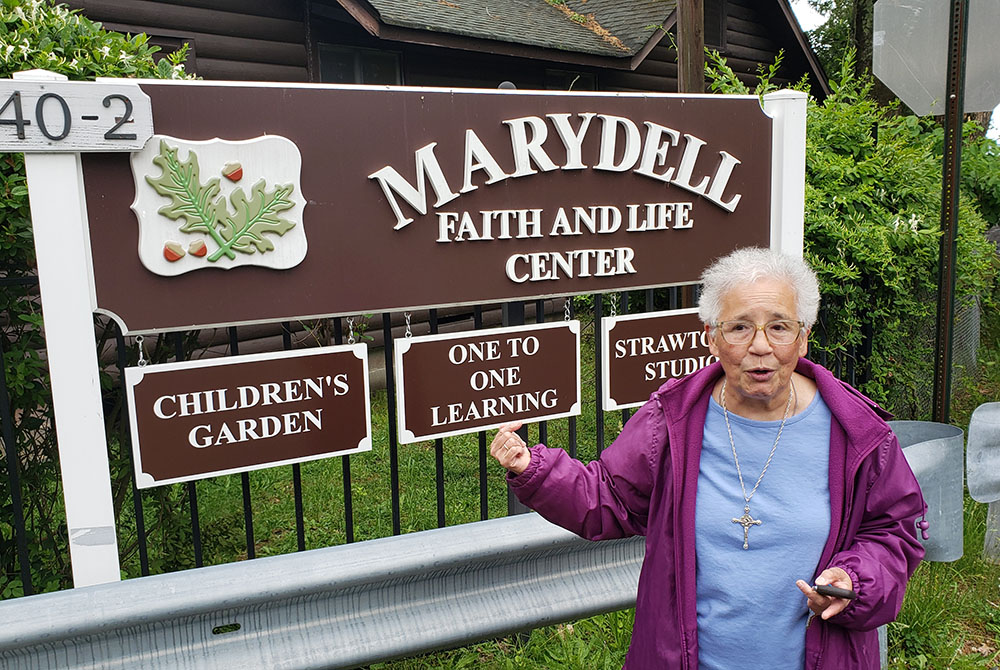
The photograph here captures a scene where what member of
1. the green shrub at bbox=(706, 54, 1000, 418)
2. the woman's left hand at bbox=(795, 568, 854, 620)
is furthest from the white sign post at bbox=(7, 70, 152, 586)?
the green shrub at bbox=(706, 54, 1000, 418)

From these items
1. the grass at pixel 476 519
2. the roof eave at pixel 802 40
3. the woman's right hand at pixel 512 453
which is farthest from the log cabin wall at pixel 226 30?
the roof eave at pixel 802 40

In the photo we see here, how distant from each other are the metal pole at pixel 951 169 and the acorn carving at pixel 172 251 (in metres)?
3.25

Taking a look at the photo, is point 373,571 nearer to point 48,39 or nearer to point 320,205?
point 320,205

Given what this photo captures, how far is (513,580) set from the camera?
97.7 inches

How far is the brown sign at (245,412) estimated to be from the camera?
2273 millimetres

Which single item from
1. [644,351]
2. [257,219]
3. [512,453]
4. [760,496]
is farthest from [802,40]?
[512,453]

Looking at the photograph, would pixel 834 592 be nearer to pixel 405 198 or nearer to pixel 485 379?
pixel 485 379

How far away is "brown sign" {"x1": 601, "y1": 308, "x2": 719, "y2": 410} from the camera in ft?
9.80

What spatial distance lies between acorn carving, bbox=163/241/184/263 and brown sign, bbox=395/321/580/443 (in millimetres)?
728

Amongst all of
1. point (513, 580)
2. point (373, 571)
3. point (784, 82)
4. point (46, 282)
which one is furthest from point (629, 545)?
point (784, 82)

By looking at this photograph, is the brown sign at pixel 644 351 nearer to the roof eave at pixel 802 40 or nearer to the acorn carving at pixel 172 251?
the acorn carving at pixel 172 251

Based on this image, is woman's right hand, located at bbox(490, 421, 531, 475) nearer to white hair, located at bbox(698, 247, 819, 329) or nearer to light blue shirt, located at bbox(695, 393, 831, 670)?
light blue shirt, located at bbox(695, 393, 831, 670)

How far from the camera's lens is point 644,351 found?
3.05 metres

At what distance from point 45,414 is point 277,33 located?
16.6 feet
